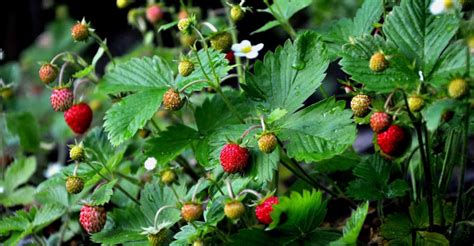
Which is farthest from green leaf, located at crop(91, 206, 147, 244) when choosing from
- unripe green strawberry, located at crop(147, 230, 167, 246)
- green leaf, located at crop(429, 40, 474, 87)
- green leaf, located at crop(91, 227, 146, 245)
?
green leaf, located at crop(429, 40, 474, 87)

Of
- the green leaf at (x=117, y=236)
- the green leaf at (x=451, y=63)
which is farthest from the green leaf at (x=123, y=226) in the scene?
the green leaf at (x=451, y=63)

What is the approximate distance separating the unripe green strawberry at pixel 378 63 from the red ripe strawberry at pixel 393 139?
108 mm

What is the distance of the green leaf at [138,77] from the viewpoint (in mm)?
1527

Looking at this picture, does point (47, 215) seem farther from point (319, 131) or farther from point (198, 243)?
point (319, 131)

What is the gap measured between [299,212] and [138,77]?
0.50 m

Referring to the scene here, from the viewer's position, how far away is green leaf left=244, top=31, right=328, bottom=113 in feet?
4.53

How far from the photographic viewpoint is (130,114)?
1.48 m

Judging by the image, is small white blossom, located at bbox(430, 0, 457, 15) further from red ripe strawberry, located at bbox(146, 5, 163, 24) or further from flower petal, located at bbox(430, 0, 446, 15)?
red ripe strawberry, located at bbox(146, 5, 163, 24)

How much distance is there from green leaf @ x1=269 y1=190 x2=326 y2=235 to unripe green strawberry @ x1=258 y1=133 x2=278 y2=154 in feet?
0.29

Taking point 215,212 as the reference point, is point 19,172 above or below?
below

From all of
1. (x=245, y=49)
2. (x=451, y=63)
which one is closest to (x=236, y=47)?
(x=245, y=49)

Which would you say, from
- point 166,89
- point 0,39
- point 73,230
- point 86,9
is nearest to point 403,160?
Result: point 166,89

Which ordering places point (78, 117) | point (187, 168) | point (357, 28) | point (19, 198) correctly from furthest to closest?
point (19, 198) < point (187, 168) < point (78, 117) < point (357, 28)

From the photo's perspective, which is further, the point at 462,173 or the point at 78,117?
the point at 78,117
